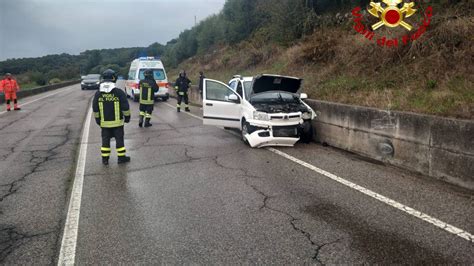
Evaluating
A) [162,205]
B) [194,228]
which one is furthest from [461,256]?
[162,205]

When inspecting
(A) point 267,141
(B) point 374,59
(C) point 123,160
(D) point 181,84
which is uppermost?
(B) point 374,59

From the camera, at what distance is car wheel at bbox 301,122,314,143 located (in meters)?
8.67

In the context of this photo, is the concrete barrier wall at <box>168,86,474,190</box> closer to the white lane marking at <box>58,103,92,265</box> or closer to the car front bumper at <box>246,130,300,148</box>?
the car front bumper at <box>246,130,300,148</box>

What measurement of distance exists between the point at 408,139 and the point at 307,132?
272 centimetres

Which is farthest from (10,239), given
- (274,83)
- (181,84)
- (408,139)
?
(181,84)

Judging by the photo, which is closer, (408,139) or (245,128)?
(408,139)

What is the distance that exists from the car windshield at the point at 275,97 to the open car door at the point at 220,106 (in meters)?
0.46

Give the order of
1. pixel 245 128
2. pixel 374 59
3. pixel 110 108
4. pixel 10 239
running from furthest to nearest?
pixel 374 59, pixel 245 128, pixel 110 108, pixel 10 239

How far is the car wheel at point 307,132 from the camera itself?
8672mm

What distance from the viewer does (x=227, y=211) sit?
458 cm

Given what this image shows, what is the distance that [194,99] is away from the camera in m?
21.8

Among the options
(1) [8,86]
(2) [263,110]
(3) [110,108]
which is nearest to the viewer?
(3) [110,108]

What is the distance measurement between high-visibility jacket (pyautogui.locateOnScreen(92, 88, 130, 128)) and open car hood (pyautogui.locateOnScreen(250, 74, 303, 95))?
3.32 meters

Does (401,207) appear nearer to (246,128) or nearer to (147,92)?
(246,128)
